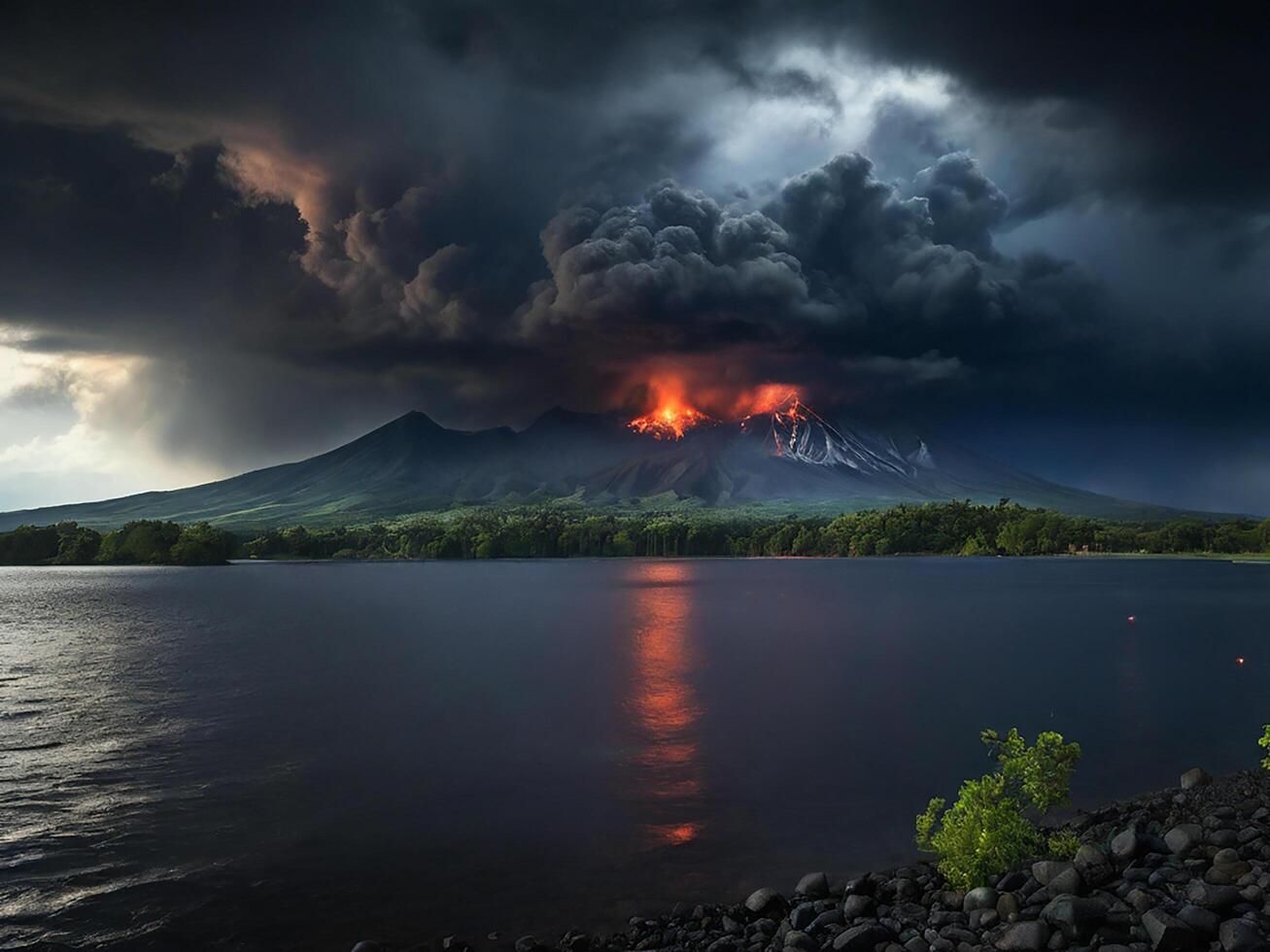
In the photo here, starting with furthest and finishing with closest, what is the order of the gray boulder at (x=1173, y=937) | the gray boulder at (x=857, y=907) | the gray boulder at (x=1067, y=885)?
the gray boulder at (x=857, y=907) → the gray boulder at (x=1067, y=885) → the gray boulder at (x=1173, y=937)

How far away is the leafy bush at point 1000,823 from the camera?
1289 centimetres

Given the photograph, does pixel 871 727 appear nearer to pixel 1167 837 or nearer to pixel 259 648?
pixel 1167 837

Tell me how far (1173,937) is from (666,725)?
899 inches

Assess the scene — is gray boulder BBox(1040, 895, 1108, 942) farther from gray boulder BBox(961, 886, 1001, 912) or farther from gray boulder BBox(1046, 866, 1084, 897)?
gray boulder BBox(961, 886, 1001, 912)

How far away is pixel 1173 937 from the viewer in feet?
30.7

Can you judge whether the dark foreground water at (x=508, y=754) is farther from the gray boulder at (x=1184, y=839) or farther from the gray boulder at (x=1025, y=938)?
the gray boulder at (x=1025, y=938)

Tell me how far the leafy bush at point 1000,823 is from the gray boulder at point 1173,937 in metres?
3.42

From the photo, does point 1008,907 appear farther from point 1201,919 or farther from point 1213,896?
point 1213,896

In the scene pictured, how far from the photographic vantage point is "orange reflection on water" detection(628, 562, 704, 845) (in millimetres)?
20109

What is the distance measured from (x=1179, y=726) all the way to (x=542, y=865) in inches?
1030

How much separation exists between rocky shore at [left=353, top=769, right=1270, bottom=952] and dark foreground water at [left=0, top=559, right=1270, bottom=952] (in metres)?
1.73

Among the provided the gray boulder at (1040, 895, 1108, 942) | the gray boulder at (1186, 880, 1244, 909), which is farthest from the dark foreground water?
the gray boulder at (1186, 880, 1244, 909)

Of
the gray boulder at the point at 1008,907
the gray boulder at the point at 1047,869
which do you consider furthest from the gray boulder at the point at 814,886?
the gray boulder at the point at 1047,869

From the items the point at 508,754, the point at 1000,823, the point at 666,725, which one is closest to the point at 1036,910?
the point at 1000,823
